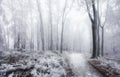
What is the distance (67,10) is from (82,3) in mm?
7361

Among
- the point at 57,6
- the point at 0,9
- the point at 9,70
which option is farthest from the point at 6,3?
the point at 9,70

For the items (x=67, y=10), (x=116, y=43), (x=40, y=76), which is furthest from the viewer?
→ (x=116, y=43)

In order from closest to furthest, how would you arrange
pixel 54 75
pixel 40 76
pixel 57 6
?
pixel 40 76
pixel 54 75
pixel 57 6

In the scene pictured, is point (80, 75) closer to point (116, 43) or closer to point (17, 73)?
point (17, 73)

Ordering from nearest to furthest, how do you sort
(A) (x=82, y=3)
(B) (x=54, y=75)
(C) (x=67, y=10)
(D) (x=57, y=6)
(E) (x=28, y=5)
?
1. (B) (x=54, y=75)
2. (A) (x=82, y=3)
3. (C) (x=67, y=10)
4. (D) (x=57, y=6)
5. (E) (x=28, y=5)

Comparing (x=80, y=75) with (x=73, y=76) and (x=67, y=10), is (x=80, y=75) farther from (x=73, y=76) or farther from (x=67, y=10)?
(x=67, y=10)

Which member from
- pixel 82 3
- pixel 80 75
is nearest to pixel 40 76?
pixel 80 75

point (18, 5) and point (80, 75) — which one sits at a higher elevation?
point (18, 5)

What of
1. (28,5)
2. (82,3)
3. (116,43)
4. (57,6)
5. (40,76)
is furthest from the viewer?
(116,43)

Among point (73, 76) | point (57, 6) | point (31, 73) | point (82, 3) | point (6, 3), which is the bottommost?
point (73, 76)

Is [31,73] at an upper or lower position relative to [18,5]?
lower

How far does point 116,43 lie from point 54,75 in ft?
107

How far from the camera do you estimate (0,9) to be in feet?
93.8

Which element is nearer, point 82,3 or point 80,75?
point 80,75
